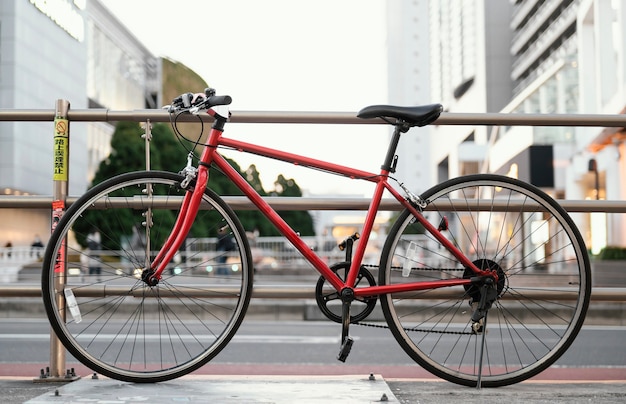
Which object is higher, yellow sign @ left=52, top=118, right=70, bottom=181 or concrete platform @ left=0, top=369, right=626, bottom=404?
yellow sign @ left=52, top=118, right=70, bottom=181

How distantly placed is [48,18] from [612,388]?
4619cm

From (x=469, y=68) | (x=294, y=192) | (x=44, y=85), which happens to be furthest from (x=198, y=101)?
(x=294, y=192)

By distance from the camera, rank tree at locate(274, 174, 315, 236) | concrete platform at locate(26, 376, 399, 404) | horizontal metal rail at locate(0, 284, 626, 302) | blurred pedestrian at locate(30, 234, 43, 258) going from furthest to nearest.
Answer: tree at locate(274, 174, 315, 236) < blurred pedestrian at locate(30, 234, 43, 258) < horizontal metal rail at locate(0, 284, 626, 302) < concrete platform at locate(26, 376, 399, 404)

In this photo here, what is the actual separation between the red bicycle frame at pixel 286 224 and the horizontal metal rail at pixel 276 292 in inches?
6.6

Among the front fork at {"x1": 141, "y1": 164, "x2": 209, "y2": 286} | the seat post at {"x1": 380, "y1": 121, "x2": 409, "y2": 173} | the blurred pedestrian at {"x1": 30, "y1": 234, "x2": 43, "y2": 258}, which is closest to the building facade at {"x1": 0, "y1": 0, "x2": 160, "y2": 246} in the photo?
the blurred pedestrian at {"x1": 30, "y1": 234, "x2": 43, "y2": 258}

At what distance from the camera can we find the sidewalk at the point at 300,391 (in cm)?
267

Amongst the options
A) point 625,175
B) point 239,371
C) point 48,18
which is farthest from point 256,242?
point 48,18

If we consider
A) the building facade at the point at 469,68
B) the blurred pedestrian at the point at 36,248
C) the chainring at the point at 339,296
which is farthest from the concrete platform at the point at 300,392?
the building facade at the point at 469,68

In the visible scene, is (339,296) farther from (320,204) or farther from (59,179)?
(59,179)

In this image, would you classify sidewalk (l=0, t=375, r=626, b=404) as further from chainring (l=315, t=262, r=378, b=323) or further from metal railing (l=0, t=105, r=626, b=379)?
metal railing (l=0, t=105, r=626, b=379)

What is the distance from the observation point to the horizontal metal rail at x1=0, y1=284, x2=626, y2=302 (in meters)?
3.20

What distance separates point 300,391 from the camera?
2.82 m

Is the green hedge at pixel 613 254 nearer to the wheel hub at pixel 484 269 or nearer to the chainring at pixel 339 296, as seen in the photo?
the wheel hub at pixel 484 269

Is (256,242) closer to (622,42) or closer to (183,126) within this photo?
(622,42)
